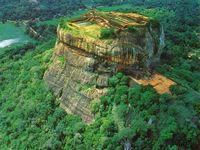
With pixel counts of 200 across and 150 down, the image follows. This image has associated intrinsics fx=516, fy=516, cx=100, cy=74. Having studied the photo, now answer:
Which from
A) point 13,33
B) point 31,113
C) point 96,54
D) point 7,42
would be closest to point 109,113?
point 96,54

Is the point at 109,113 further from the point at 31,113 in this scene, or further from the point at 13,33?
the point at 13,33

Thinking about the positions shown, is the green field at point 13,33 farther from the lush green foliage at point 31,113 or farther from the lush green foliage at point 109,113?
the lush green foliage at point 31,113

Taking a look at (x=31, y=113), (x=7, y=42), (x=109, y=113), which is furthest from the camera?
(x=7, y=42)

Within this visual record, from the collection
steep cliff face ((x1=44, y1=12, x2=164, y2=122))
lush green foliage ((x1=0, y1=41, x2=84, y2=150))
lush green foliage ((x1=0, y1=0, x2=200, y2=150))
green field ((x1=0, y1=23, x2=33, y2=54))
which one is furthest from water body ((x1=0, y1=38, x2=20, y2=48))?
steep cliff face ((x1=44, y1=12, x2=164, y2=122))

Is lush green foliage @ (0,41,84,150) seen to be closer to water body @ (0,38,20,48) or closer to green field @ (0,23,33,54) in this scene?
water body @ (0,38,20,48)

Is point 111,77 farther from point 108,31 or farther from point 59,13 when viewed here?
point 59,13

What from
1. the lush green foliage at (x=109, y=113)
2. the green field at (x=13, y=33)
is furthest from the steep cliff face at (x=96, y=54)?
the green field at (x=13, y=33)

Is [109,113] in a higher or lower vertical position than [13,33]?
higher
